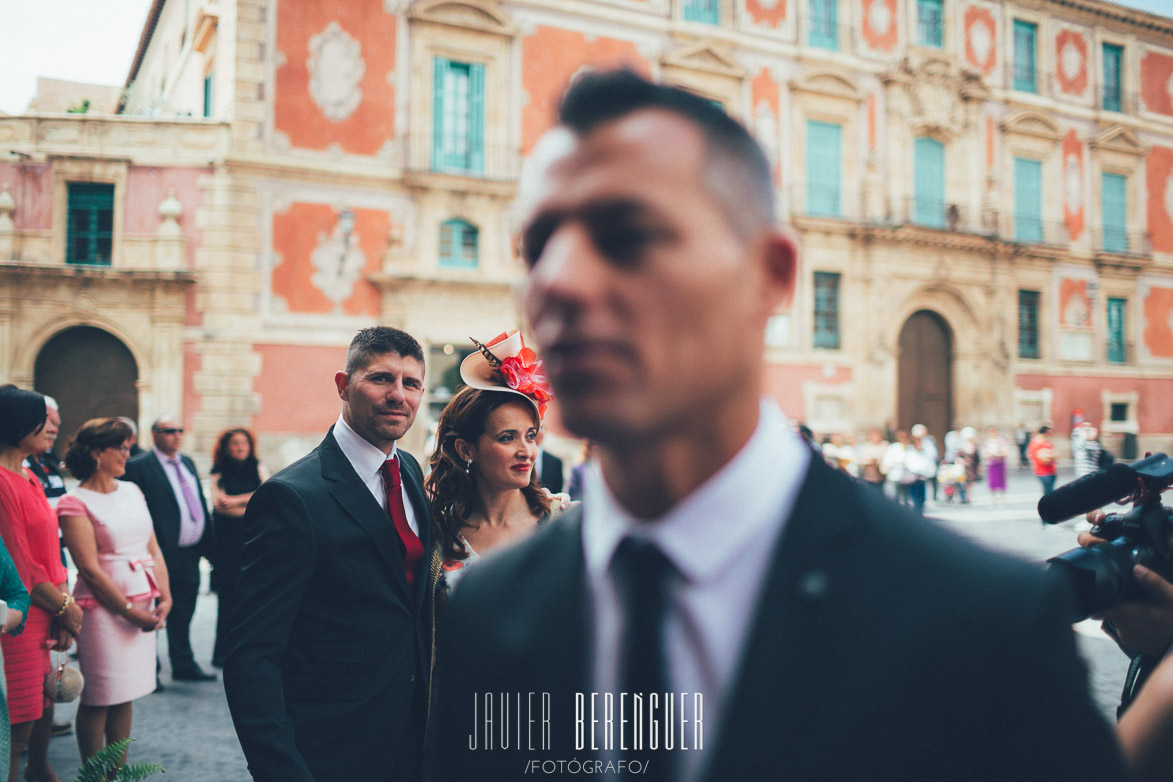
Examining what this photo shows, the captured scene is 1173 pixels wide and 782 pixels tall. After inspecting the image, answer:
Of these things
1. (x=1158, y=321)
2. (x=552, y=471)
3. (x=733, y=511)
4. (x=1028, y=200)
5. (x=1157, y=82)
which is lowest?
(x=552, y=471)

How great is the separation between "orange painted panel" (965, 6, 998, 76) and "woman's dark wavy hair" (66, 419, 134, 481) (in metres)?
24.3

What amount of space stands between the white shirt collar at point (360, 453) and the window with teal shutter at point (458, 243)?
1453 centimetres

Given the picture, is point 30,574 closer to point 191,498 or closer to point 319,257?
point 191,498

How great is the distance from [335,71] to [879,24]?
1461 centimetres

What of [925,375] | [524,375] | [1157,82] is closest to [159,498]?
[524,375]

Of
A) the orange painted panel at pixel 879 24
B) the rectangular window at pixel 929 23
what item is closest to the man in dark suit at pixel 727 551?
the orange painted panel at pixel 879 24

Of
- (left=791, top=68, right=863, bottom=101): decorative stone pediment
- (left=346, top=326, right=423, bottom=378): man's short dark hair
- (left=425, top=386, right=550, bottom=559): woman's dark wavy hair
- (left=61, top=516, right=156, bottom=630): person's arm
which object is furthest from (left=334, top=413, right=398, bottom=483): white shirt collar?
(left=791, top=68, right=863, bottom=101): decorative stone pediment

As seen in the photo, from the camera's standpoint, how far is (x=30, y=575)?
11.8 feet

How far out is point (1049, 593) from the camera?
70 cm

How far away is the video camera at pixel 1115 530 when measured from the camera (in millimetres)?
1066

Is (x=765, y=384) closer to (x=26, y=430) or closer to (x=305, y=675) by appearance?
(x=305, y=675)

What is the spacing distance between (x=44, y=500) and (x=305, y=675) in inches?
99.1

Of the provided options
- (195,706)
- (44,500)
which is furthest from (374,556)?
(195,706)

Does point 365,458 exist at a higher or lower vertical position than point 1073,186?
lower
